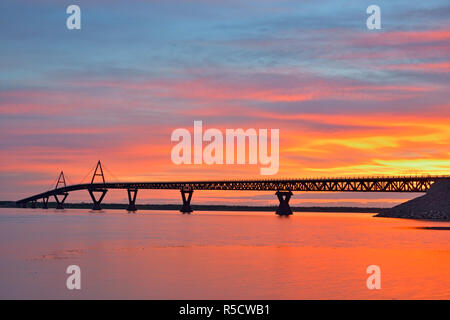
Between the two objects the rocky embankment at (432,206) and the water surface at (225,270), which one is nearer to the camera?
the water surface at (225,270)

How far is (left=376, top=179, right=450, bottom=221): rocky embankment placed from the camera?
6318 inches

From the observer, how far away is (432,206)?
16612cm

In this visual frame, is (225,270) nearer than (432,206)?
Yes

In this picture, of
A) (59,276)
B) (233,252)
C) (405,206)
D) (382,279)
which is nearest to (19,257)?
(59,276)

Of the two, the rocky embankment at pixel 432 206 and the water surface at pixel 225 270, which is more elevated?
the rocky embankment at pixel 432 206

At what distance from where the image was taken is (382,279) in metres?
42.5

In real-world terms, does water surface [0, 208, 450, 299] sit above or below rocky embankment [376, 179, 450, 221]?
below

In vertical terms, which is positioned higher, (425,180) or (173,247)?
(425,180)

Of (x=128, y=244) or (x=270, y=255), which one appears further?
(x=128, y=244)

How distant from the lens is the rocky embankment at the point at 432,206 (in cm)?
16049

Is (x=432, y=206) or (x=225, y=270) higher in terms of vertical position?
(x=432, y=206)

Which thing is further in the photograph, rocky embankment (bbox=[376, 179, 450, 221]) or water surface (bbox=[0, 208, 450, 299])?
rocky embankment (bbox=[376, 179, 450, 221])
